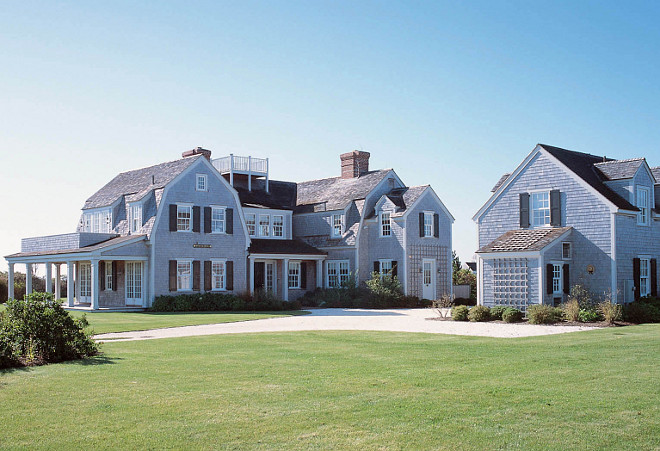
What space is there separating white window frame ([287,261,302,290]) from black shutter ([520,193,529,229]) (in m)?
15.4

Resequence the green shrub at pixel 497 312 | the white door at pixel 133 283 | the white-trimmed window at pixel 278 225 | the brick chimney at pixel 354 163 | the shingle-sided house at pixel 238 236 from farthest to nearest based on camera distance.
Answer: the brick chimney at pixel 354 163 < the white-trimmed window at pixel 278 225 < the white door at pixel 133 283 < the shingle-sided house at pixel 238 236 < the green shrub at pixel 497 312

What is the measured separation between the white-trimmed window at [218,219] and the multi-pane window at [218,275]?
5.66ft

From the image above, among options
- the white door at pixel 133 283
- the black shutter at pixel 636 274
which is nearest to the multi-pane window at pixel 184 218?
the white door at pixel 133 283

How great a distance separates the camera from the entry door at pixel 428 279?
126 feet

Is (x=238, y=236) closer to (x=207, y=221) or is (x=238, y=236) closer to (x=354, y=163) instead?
(x=207, y=221)

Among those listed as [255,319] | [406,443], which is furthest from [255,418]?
[255,319]

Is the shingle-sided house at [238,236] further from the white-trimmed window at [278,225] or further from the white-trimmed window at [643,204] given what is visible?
the white-trimmed window at [643,204]

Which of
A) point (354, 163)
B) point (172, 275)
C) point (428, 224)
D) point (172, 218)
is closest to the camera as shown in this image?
point (172, 275)

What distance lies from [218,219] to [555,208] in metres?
17.3

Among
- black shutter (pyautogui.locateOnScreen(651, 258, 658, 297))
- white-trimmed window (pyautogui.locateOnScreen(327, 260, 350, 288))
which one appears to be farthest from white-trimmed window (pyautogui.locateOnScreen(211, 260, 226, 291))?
black shutter (pyautogui.locateOnScreen(651, 258, 658, 297))

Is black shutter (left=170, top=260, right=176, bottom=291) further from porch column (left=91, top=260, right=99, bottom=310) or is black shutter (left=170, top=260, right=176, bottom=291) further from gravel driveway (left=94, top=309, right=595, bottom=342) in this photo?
gravel driveway (left=94, top=309, right=595, bottom=342)

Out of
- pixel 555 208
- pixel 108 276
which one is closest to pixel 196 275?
pixel 108 276

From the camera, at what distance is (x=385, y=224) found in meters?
38.6

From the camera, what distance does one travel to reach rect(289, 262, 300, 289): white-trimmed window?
131 ft
